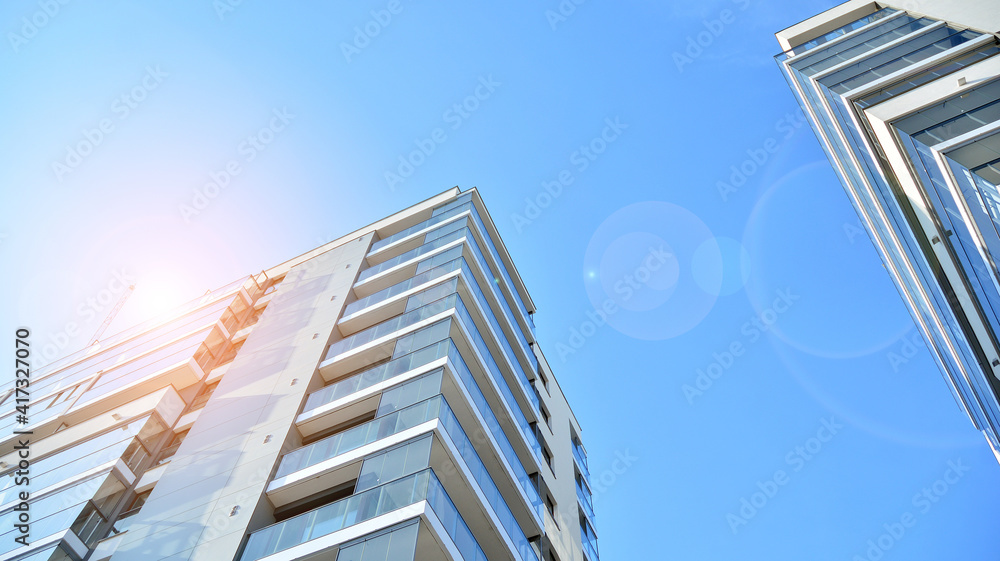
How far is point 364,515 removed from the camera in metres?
15.3

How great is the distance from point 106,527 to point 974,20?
31368 millimetres

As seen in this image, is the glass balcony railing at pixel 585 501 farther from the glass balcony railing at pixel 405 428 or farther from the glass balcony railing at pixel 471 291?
the glass balcony railing at pixel 405 428

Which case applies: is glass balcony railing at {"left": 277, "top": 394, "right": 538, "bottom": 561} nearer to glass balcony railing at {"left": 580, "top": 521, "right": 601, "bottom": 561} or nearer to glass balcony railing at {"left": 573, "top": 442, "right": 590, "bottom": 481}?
glass balcony railing at {"left": 580, "top": 521, "right": 601, "bottom": 561}

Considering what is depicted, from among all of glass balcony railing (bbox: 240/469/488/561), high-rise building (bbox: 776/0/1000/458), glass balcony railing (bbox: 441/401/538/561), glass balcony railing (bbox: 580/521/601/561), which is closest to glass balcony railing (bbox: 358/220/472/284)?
glass balcony railing (bbox: 441/401/538/561)

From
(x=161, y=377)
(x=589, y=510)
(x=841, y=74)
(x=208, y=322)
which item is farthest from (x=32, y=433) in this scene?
(x=841, y=74)

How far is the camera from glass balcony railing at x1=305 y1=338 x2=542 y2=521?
66.5ft

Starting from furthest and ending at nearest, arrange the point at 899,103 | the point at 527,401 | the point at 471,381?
the point at 527,401, the point at 899,103, the point at 471,381

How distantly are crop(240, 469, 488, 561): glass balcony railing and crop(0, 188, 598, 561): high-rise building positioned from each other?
5 cm

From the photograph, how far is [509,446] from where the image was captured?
854 inches

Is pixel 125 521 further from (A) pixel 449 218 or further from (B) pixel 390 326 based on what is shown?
(A) pixel 449 218

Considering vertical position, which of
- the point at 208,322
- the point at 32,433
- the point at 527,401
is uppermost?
the point at 208,322

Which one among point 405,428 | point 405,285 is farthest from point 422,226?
point 405,428

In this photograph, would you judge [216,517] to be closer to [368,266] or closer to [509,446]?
[509,446]

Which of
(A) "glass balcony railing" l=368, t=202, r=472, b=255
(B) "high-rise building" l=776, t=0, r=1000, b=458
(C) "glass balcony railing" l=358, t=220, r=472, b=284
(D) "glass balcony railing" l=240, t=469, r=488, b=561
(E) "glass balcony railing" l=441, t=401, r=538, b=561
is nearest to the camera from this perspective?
(D) "glass balcony railing" l=240, t=469, r=488, b=561
